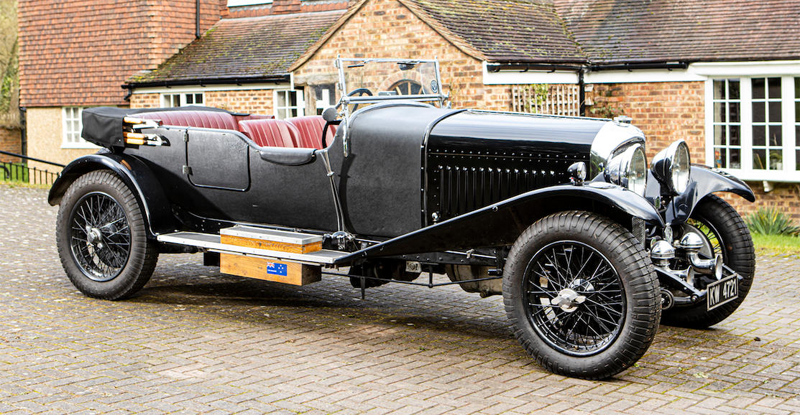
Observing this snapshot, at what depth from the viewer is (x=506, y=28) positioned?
13.7 metres

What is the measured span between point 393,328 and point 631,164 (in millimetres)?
1914

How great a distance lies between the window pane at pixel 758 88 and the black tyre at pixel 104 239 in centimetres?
902

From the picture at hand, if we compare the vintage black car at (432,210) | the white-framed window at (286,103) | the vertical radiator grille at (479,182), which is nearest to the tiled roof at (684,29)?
the white-framed window at (286,103)

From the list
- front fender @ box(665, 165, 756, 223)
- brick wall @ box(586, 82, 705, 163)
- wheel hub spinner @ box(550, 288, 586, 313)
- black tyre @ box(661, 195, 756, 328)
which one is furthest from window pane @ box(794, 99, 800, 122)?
wheel hub spinner @ box(550, 288, 586, 313)

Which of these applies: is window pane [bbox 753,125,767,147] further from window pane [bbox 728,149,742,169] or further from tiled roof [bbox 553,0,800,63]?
tiled roof [bbox 553,0,800,63]

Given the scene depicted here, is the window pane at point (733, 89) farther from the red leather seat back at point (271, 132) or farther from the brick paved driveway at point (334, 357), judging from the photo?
the red leather seat back at point (271, 132)

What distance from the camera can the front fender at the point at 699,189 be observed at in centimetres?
577

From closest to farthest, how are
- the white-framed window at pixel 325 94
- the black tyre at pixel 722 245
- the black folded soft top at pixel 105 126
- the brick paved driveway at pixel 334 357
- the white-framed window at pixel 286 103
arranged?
the brick paved driveway at pixel 334 357
the black tyre at pixel 722 245
the black folded soft top at pixel 105 126
the white-framed window at pixel 325 94
the white-framed window at pixel 286 103

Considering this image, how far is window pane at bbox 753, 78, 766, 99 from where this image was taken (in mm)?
12516

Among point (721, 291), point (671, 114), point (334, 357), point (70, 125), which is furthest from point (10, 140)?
point (721, 291)

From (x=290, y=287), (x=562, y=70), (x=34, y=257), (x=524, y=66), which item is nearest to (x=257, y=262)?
(x=290, y=287)

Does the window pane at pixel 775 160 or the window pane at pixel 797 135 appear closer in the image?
the window pane at pixel 797 135

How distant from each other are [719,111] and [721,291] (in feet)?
27.4

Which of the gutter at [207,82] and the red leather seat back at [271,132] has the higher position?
the gutter at [207,82]
